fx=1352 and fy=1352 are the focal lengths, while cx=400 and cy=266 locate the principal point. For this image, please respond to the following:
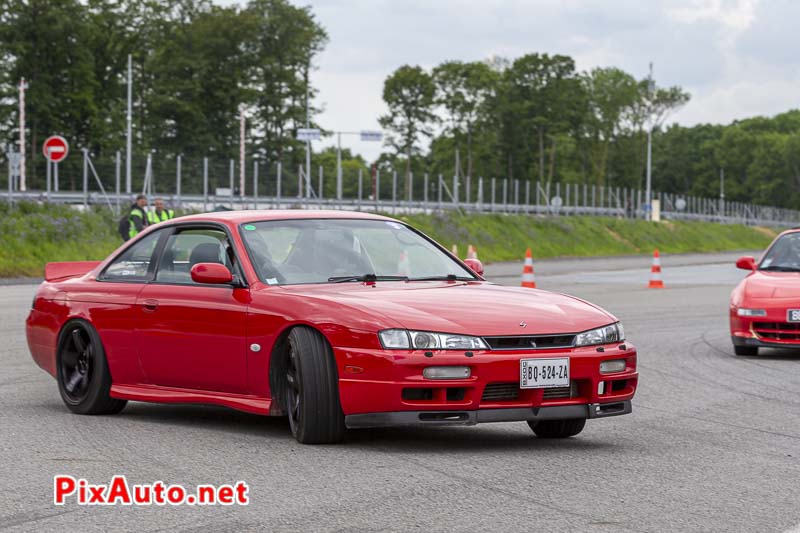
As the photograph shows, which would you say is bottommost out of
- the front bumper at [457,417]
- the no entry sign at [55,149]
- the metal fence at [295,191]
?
the front bumper at [457,417]

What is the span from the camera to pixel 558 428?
7.75 meters

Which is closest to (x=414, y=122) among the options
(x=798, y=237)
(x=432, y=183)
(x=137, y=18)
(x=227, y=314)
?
(x=137, y=18)

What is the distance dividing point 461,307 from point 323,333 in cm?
76

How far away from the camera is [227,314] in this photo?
785cm

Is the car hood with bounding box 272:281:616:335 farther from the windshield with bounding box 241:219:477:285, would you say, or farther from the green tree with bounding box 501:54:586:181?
the green tree with bounding box 501:54:586:181

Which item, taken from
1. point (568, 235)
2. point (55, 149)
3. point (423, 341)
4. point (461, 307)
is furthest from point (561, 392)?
point (568, 235)

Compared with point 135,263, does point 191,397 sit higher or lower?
lower

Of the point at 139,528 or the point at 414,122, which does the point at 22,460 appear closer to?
the point at 139,528

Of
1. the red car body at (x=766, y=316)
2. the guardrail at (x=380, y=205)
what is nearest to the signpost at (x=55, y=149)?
the guardrail at (x=380, y=205)

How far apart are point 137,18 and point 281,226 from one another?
3153 inches

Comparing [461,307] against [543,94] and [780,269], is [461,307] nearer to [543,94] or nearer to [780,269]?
[780,269]

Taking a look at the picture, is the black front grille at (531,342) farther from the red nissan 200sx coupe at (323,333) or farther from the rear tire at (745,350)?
the rear tire at (745,350)

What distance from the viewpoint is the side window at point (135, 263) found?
8.80 meters

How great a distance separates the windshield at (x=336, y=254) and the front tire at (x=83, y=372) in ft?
4.37
